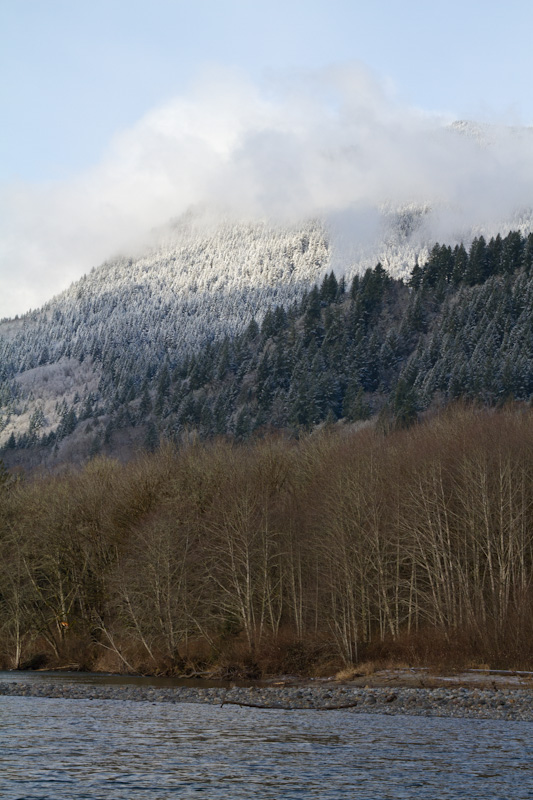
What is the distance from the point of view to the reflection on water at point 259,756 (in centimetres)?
1725

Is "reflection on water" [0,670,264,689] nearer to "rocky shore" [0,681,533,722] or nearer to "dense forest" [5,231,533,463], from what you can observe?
"rocky shore" [0,681,533,722]

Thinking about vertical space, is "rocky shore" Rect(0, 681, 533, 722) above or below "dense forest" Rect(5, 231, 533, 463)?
below

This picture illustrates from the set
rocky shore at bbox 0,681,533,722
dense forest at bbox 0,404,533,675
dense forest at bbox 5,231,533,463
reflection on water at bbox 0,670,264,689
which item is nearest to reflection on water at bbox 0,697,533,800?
rocky shore at bbox 0,681,533,722

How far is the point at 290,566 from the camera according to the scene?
58.2m

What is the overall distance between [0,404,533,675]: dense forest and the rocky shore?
7.53 m

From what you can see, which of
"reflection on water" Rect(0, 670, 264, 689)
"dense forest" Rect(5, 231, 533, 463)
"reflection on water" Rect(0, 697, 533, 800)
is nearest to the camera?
"reflection on water" Rect(0, 697, 533, 800)

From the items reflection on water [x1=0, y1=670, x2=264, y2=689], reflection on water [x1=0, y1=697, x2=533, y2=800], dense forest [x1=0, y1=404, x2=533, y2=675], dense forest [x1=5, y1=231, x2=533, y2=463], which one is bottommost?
reflection on water [x1=0, y1=670, x2=264, y2=689]

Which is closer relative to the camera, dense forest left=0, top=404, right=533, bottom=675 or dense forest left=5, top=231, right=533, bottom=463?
dense forest left=0, top=404, right=533, bottom=675

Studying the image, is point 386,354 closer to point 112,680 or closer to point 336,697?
point 112,680

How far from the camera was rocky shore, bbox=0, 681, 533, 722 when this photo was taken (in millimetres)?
31672

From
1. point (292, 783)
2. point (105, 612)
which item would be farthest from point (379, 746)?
point (105, 612)

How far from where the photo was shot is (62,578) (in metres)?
65.5

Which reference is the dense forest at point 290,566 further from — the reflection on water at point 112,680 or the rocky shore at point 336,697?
the rocky shore at point 336,697

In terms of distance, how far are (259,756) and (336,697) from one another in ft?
54.8
